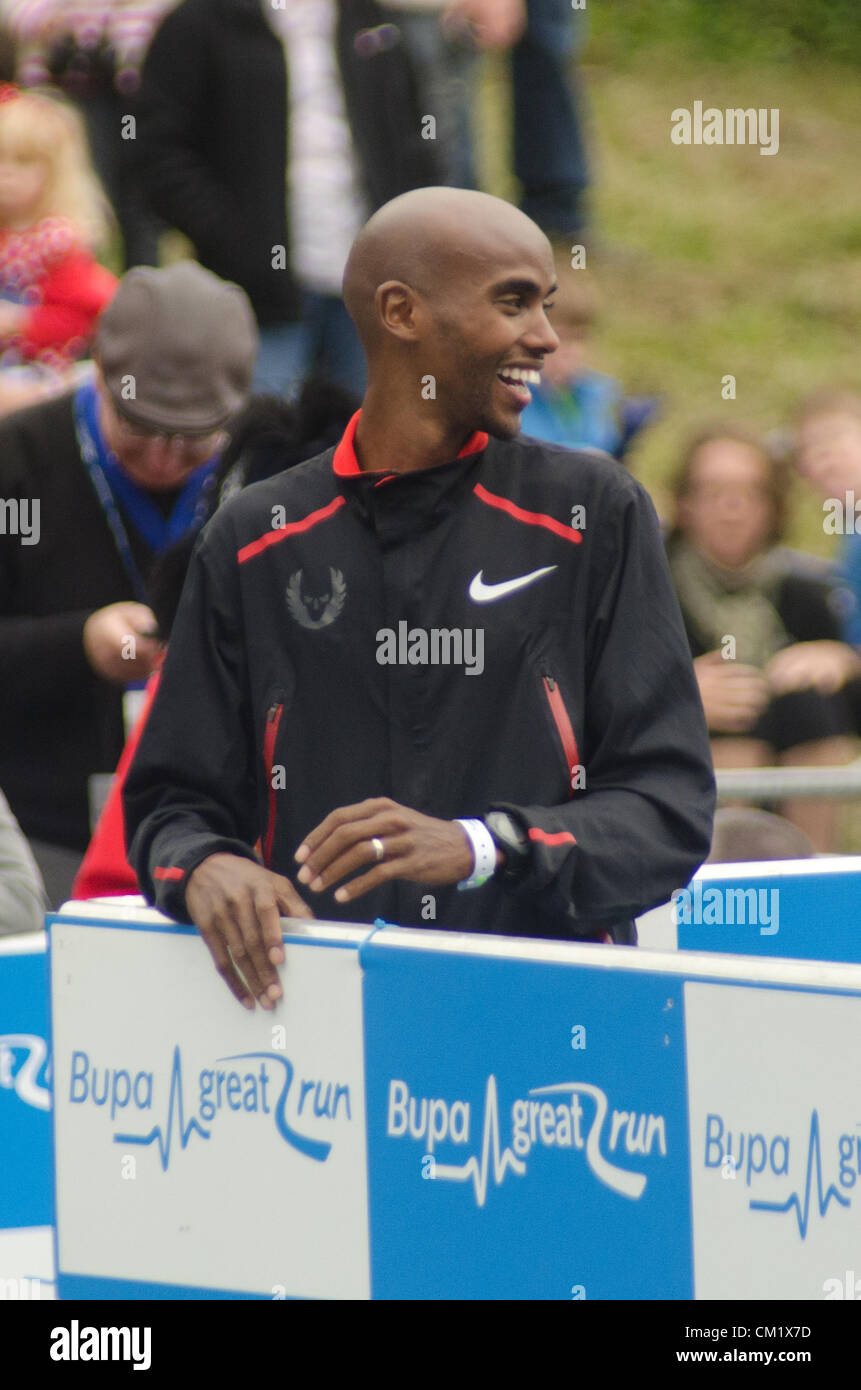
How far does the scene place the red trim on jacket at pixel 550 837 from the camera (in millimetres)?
2596

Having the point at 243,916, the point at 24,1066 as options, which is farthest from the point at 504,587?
the point at 24,1066

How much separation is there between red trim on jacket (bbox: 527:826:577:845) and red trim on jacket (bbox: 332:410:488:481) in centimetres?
54

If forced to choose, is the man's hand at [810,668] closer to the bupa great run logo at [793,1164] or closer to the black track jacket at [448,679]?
the black track jacket at [448,679]

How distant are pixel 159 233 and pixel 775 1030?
16.7ft

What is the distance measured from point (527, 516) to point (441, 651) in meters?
0.21

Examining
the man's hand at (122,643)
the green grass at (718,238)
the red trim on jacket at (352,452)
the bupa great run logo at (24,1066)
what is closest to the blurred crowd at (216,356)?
the man's hand at (122,643)

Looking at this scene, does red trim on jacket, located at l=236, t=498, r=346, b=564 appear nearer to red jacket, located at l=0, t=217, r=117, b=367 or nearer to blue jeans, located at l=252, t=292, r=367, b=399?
red jacket, located at l=0, t=217, r=117, b=367

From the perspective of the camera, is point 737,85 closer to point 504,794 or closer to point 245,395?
point 245,395

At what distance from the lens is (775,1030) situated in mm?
2441

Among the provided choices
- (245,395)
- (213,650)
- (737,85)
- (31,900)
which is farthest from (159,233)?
(737,85)

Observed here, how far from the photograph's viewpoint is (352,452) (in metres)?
2.95

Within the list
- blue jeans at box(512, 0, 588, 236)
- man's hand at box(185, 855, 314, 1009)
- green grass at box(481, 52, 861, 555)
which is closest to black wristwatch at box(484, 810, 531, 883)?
man's hand at box(185, 855, 314, 1009)

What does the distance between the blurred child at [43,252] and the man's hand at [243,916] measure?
127 inches

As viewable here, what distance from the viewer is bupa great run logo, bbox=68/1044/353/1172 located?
9.16ft
